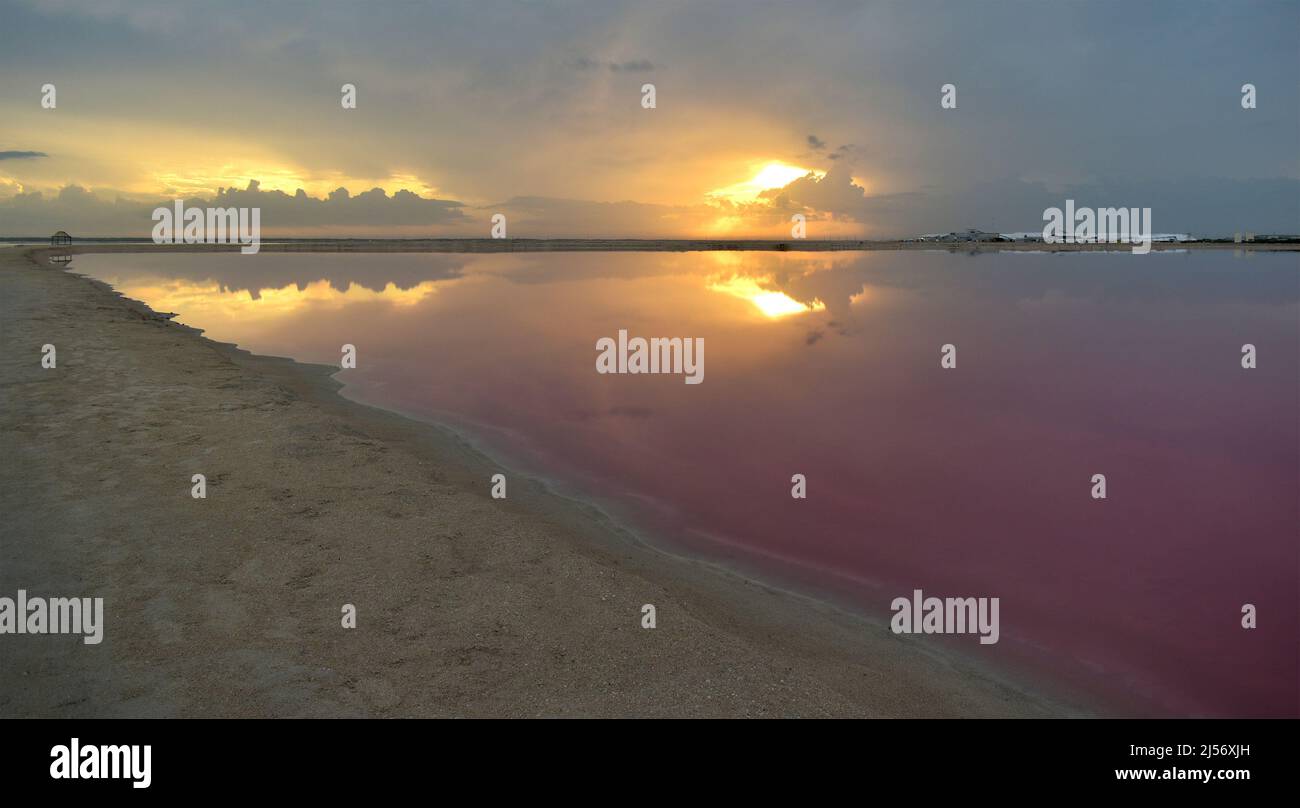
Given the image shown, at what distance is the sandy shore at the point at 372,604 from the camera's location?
584 cm

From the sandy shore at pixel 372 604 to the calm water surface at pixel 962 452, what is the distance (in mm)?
1351

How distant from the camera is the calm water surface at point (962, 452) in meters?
8.30

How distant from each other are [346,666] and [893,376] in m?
18.1

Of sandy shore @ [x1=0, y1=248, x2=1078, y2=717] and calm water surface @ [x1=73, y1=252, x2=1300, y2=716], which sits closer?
sandy shore @ [x1=0, y1=248, x2=1078, y2=717]

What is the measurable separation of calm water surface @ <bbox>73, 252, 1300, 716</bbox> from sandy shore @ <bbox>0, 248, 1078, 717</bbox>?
4.43 feet

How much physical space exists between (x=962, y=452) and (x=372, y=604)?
11.3 metres

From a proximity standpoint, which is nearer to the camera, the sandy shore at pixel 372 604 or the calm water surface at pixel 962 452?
the sandy shore at pixel 372 604

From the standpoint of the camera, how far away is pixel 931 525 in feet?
35.3

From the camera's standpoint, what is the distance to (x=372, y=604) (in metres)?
7.16

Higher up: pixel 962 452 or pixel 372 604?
pixel 962 452

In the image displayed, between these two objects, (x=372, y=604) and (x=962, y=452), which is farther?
(x=962, y=452)

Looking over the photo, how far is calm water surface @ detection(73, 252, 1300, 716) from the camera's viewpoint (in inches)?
327

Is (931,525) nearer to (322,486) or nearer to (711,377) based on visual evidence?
(322,486)
